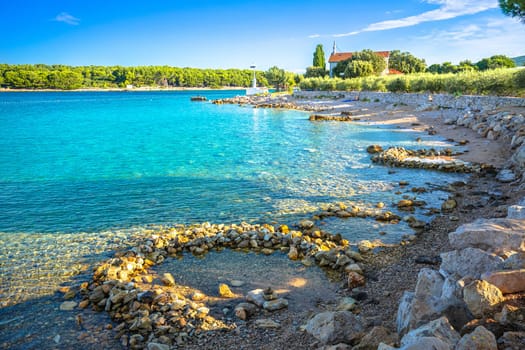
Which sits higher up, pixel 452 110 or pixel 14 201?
pixel 452 110

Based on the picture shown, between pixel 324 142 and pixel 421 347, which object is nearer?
pixel 421 347

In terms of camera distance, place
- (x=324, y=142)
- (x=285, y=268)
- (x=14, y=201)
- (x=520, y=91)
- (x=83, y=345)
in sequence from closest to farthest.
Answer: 1. (x=83, y=345)
2. (x=285, y=268)
3. (x=14, y=201)
4. (x=324, y=142)
5. (x=520, y=91)

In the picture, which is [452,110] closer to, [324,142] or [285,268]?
[324,142]

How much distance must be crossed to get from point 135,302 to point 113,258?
2914mm

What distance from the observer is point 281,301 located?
7.70 m

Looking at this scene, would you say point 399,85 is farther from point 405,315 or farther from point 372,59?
point 405,315

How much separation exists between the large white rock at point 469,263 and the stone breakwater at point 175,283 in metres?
2.80

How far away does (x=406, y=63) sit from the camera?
109000 millimetres

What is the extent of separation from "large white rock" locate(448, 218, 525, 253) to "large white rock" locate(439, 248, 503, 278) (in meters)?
0.51

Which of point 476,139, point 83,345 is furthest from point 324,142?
point 83,345

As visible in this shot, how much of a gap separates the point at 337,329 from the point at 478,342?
214 cm

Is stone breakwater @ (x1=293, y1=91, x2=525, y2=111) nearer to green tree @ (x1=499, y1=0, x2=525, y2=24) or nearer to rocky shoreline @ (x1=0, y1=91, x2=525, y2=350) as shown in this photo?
green tree @ (x1=499, y1=0, x2=525, y2=24)

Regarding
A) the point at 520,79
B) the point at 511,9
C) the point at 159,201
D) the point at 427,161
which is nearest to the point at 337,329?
the point at 159,201

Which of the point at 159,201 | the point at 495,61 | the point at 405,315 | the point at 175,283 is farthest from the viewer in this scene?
the point at 495,61
